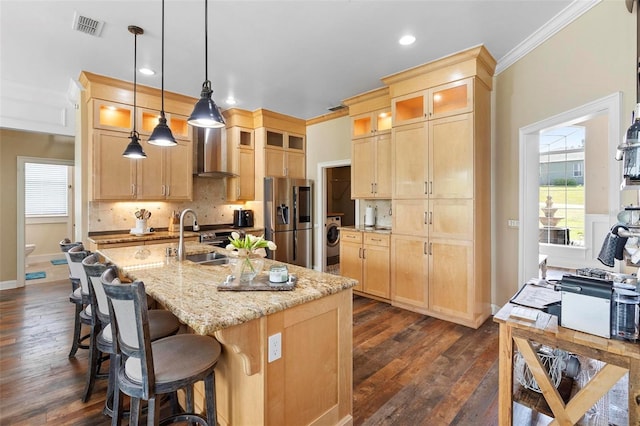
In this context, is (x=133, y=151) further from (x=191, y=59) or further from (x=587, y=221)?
(x=587, y=221)

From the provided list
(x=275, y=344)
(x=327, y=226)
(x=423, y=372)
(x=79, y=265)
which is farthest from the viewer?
(x=327, y=226)

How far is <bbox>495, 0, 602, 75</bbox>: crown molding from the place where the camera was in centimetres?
246

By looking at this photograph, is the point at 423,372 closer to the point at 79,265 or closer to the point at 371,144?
the point at 79,265

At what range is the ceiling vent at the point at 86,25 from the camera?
8.86 feet

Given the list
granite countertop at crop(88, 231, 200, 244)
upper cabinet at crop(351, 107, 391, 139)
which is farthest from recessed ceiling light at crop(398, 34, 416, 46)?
granite countertop at crop(88, 231, 200, 244)

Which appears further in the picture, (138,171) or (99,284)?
(138,171)

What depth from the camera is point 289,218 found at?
565 cm

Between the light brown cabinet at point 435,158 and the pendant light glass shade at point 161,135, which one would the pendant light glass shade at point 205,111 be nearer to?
the pendant light glass shade at point 161,135

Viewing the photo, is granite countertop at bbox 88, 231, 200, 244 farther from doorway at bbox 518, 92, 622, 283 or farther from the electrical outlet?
doorway at bbox 518, 92, 622, 283

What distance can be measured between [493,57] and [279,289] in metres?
3.50

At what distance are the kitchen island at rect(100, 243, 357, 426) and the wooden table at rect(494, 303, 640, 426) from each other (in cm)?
83

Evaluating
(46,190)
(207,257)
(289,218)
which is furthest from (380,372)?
(46,190)

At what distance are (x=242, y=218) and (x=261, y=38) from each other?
11.0 ft

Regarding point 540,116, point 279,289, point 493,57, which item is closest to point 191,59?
point 279,289
